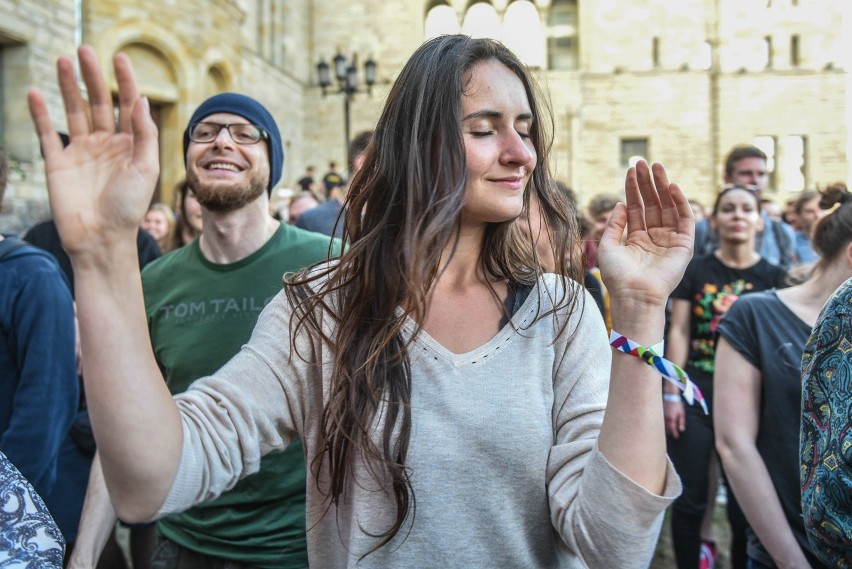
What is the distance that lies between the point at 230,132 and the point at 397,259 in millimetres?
1509

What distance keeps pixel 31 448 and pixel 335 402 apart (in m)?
1.33

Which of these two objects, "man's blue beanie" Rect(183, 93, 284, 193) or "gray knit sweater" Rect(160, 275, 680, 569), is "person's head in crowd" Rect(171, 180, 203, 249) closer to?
"man's blue beanie" Rect(183, 93, 284, 193)

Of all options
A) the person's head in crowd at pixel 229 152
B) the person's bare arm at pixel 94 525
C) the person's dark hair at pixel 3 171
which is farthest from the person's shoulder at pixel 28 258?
the person's bare arm at pixel 94 525

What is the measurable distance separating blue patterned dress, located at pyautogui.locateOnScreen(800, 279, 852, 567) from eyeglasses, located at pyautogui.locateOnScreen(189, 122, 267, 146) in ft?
6.74

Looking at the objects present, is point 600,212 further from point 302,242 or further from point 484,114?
point 484,114

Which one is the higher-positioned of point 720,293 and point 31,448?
point 720,293

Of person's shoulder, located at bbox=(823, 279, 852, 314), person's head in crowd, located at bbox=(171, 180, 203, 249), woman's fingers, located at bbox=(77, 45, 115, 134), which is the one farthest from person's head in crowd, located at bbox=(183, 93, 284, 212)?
person's head in crowd, located at bbox=(171, 180, 203, 249)

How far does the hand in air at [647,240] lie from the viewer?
140 centimetres

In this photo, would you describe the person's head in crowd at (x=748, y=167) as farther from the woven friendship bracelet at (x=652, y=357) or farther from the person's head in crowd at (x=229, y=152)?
the woven friendship bracelet at (x=652, y=357)

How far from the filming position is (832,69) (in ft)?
91.4

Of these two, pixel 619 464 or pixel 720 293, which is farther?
pixel 720 293

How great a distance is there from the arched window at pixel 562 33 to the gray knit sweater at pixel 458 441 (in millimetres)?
28012

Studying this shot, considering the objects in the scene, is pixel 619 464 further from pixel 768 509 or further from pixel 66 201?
pixel 768 509

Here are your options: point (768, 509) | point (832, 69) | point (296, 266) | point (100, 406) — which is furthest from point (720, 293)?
point (832, 69)
